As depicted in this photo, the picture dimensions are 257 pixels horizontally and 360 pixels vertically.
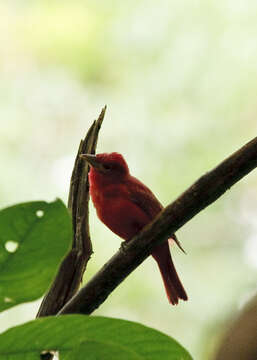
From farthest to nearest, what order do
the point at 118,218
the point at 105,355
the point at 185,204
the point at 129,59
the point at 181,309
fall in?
the point at 129,59 < the point at 181,309 < the point at 118,218 < the point at 185,204 < the point at 105,355

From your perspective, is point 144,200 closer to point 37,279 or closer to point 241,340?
point 241,340

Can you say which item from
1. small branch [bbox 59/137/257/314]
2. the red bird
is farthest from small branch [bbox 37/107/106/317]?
the red bird

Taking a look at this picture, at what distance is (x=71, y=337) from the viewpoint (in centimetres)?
86

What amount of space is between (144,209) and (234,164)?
1.74 m

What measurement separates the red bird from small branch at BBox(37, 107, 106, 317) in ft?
3.05

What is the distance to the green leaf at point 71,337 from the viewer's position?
84 centimetres

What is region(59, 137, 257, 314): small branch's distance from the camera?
1.24 meters

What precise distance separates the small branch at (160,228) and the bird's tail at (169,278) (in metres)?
1.80

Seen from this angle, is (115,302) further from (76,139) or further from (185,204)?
(185,204)

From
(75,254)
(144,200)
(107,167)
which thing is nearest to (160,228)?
(75,254)

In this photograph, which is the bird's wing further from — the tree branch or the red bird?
the tree branch

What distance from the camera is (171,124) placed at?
624 centimetres

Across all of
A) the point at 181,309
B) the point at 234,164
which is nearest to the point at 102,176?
the point at 234,164

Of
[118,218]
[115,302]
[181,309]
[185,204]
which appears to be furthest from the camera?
[181,309]
